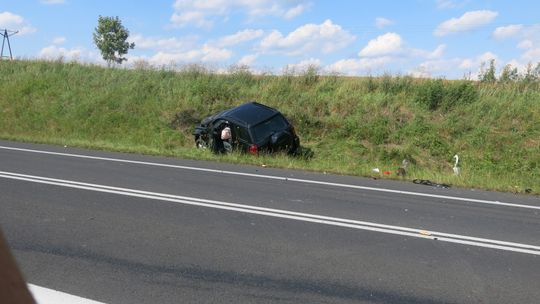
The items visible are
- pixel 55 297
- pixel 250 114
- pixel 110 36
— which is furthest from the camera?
pixel 110 36

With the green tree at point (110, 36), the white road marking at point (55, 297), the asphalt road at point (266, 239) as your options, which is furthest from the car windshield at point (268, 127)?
the green tree at point (110, 36)

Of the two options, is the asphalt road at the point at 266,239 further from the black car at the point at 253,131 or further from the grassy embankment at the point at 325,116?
the black car at the point at 253,131

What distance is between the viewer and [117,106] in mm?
24250

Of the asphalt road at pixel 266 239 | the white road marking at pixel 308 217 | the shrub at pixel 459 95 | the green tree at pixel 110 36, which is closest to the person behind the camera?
the asphalt road at pixel 266 239

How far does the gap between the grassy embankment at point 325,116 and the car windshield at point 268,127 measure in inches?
34.2

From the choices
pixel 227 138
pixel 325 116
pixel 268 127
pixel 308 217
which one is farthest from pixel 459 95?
pixel 308 217

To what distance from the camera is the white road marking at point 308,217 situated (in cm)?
636

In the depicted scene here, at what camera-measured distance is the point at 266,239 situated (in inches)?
246

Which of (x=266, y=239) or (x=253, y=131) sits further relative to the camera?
(x=253, y=131)

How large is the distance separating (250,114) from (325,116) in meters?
5.40

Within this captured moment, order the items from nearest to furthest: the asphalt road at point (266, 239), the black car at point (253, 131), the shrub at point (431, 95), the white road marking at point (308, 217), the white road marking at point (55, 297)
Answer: the white road marking at point (55, 297)
the asphalt road at point (266, 239)
the white road marking at point (308, 217)
the black car at point (253, 131)
the shrub at point (431, 95)

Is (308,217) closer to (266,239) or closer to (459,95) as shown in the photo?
(266,239)

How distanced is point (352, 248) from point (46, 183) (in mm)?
5916

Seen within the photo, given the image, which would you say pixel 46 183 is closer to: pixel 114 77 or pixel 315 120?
pixel 315 120
